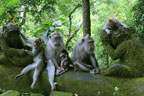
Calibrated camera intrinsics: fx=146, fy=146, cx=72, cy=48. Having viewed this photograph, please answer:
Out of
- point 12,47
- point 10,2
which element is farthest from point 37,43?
point 10,2

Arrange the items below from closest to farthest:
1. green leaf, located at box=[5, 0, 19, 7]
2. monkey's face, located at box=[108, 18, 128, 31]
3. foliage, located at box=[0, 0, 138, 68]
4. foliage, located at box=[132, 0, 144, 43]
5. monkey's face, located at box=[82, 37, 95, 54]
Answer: monkey's face, located at box=[108, 18, 128, 31]
monkey's face, located at box=[82, 37, 95, 54]
green leaf, located at box=[5, 0, 19, 7]
foliage, located at box=[132, 0, 144, 43]
foliage, located at box=[0, 0, 138, 68]

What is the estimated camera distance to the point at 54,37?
413cm

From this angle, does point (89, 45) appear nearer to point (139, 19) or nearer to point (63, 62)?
point (63, 62)

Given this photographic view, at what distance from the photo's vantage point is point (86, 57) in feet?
13.8

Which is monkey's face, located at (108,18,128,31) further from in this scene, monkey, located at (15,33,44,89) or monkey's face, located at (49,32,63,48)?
monkey, located at (15,33,44,89)

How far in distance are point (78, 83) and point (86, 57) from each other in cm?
86

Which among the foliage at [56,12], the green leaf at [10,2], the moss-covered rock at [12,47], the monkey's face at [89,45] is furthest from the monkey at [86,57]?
the green leaf at [10,2]

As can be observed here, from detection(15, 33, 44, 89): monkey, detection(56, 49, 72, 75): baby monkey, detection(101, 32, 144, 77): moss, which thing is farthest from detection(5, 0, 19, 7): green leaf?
detection(101, 32, 144, 77): moss

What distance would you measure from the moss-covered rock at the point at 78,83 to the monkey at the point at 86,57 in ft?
0.77

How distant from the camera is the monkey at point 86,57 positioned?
398 centimetres

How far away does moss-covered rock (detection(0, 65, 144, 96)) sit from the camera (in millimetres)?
3302

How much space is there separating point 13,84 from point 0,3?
10.2 feet

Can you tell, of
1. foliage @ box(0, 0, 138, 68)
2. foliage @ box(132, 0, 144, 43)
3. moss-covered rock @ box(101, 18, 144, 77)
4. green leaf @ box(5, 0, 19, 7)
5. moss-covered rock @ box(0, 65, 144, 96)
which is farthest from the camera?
foliage @ box(0, 0, 138, 68)

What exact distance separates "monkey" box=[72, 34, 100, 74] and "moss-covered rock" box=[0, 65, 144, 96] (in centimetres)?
23
